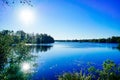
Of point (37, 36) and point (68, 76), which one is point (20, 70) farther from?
point (37, 36)

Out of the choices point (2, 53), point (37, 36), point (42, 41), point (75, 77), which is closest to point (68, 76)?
point (75, 77)

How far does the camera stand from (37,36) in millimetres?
178500

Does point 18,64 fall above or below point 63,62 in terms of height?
above

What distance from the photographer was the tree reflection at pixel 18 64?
1377 cm

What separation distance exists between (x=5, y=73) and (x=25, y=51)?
507 centimetres

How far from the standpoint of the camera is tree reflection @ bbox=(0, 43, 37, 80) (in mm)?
13773

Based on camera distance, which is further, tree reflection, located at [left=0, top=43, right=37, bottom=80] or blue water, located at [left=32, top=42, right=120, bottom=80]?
blue water, located at [left=32, top=42, right=120, bottom=80]

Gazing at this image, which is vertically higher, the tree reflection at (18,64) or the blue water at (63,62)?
the tree reflection at (18,64)

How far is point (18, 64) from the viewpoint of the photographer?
16.4m

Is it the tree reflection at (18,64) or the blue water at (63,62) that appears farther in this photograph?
the blue water at (63,62)

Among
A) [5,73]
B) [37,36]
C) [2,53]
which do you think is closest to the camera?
[2,53]

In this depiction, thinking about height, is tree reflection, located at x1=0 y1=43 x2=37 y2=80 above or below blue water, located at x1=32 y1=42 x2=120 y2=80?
above

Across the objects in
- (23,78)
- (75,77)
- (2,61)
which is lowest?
(23,78)

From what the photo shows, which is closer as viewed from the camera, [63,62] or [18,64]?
[18,64]
